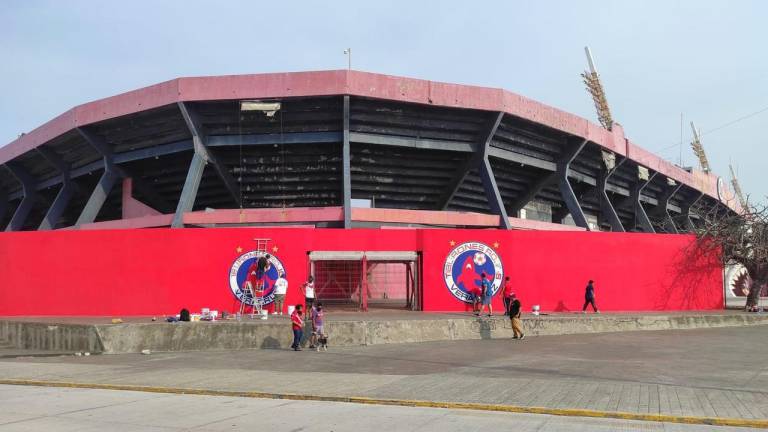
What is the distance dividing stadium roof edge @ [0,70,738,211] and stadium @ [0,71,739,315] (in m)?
0.06

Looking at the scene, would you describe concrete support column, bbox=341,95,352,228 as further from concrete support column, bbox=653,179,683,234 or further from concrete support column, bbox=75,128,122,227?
concrete support column, bbox=653,179,683,234

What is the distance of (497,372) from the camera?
1154cm

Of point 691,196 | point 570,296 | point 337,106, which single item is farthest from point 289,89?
point 691,196

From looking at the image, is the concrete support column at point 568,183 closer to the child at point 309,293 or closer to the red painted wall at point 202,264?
the red painted wall at point 202,264

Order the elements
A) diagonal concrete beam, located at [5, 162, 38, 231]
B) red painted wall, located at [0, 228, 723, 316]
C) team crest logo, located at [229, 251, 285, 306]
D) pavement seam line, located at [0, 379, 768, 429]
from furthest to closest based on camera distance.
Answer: diagonal concrete beam, located at [5, 162, 38, 231] → team crest logo, located at [229, 251, 285, 306] → red painted wall, located at [0, 228, 723, 316] → pavement seam line, located at [0, 379, 768, 429]

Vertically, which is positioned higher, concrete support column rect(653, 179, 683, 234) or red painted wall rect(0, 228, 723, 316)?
concrete support column rect(653, 179, 683, 234)

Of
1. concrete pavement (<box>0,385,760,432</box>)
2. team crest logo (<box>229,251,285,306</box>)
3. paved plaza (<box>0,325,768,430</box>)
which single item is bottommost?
concrete pavement (<box>0,385,760,432</box>)

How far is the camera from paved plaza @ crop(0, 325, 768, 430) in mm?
8812

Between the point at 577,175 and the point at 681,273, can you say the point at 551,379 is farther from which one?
the point at 577,175

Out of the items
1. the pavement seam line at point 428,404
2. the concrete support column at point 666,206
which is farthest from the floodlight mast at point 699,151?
the pavement seam line at point 428,404

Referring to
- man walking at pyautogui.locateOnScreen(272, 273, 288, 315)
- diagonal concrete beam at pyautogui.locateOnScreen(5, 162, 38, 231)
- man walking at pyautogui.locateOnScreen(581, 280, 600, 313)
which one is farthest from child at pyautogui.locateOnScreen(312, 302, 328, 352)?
diagonal concrete beam at pyautogui.locateOnScreen(5, 162, 38, 231)

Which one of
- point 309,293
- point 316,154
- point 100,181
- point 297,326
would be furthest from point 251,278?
point 100,181

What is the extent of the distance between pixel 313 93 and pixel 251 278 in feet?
27.2

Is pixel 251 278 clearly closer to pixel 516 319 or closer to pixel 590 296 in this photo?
pixel 516 319
